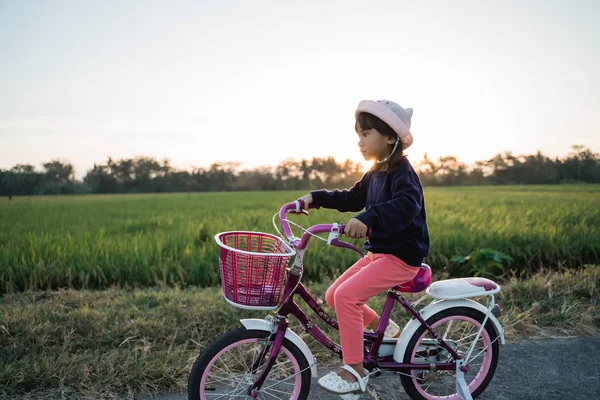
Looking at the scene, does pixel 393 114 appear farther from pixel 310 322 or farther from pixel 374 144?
pixel 310 322

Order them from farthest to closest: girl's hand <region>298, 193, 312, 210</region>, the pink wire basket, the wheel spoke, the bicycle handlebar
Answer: girl's hand <region>298, 193, 312, 210</region>, the wheel spoke, the bicycle handlebar, the pink wire basket

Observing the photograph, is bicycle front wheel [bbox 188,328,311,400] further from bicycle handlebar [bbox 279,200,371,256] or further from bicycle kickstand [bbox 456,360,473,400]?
bicycle kickstand [bbox 456,360,473,400]

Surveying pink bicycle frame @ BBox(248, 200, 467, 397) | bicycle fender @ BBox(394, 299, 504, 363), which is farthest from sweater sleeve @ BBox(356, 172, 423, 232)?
bicycle fender @ BBox(394, 299, 504, 363)

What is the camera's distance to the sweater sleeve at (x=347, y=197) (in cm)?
248

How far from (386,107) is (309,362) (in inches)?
51.3

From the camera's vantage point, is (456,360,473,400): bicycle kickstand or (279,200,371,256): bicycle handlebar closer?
(279,200,371,256): bicycle handlebar

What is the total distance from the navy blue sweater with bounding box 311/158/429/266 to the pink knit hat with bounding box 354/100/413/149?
0.16m

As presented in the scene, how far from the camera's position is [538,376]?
291 centimetres

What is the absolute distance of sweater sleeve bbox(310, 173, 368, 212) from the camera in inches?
97.5

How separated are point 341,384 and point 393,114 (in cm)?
132

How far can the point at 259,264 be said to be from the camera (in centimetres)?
188

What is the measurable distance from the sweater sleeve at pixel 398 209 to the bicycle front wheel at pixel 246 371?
754mm

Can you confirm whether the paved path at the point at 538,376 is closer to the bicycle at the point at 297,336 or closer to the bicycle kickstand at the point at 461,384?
the bicycle at the point at 297,336

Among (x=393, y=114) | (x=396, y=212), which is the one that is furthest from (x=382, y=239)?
(x=393, y=114)
